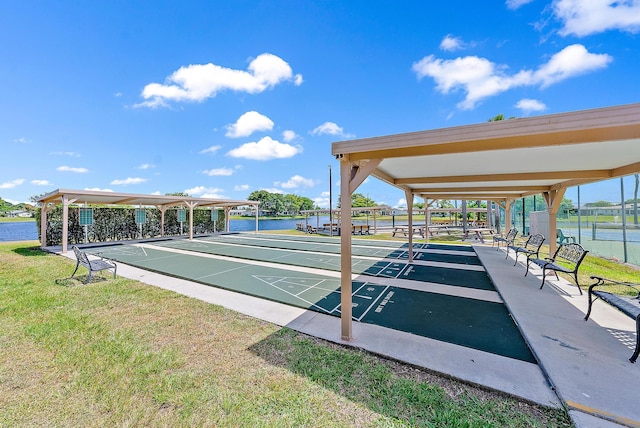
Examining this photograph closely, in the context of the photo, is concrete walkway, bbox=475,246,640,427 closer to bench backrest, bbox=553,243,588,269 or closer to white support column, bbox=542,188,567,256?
bench backrest, bbox=553,243,588,269

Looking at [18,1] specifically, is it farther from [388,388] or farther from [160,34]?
[388,388]

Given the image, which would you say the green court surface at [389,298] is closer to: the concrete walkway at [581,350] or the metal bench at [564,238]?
the concrete walkway at [581,350]

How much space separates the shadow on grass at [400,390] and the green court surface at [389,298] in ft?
2.82

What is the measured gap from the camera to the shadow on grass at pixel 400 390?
1904 millimetres

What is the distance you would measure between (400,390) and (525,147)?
2.62 meters

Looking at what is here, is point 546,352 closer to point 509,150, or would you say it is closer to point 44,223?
point 509,150

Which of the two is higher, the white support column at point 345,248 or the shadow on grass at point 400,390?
the white support column at point 345,248

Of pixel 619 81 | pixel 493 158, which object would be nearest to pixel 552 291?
pixel 493 158

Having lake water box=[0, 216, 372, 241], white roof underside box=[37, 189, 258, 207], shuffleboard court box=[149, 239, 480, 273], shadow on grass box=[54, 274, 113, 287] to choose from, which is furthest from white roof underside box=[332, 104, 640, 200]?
lake water box=[0, 216, 372, 241]

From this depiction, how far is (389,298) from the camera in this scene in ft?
15.1

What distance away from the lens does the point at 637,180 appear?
7.16 meters

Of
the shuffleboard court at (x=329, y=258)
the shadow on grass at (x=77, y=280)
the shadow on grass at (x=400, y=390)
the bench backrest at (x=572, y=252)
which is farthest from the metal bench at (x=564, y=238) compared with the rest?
the shadow on grass at (x=77, y=280)

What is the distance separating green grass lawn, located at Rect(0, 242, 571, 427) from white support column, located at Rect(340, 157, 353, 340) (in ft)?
0.93

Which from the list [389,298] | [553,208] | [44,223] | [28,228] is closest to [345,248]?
[389,298]
